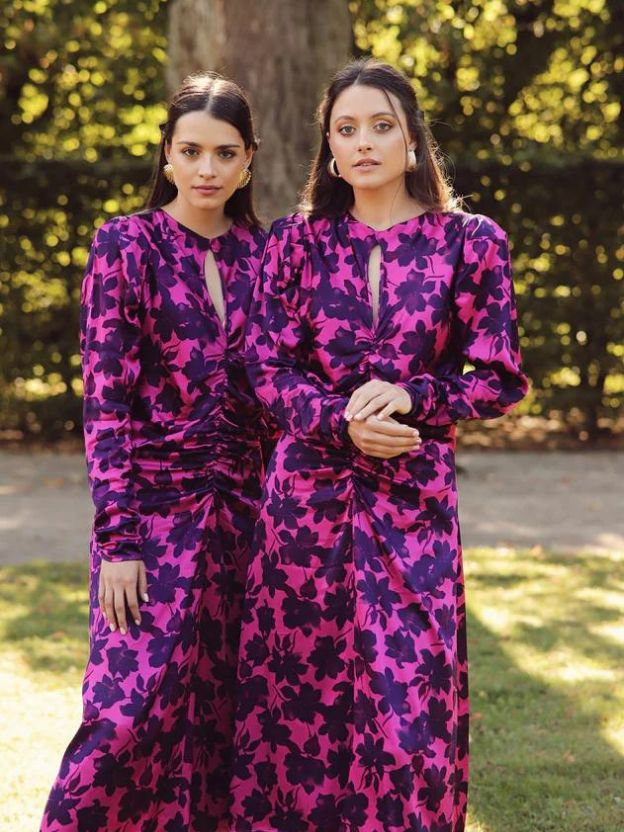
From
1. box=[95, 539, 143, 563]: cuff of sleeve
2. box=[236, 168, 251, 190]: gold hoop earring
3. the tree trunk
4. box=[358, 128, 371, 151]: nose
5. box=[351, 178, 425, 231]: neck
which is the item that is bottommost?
box=[95, 539, 143, 563]: cuff of sleeve

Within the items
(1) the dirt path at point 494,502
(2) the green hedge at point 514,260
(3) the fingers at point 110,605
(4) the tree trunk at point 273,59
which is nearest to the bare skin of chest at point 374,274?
(3) the fingers at point 110,605

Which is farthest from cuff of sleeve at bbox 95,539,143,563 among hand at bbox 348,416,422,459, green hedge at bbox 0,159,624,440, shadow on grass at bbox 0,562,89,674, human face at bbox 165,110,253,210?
green hedge at bbox 0,159,624,440

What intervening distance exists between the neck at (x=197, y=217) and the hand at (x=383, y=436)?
0.72 metres

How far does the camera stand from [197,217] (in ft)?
10.7

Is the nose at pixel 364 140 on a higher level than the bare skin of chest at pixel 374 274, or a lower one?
higher

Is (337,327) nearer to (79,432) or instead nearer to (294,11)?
(294,11)

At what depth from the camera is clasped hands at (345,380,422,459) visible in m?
2.90

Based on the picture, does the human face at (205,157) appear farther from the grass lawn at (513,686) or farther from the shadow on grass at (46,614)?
the shadow on grass at (46,614)

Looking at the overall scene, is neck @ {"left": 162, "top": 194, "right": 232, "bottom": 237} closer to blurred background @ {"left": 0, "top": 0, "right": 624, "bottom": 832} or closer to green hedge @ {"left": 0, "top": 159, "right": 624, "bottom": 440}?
blurred background @ {"left": 0, "top": 0, "right": 624, "bottom": 832}

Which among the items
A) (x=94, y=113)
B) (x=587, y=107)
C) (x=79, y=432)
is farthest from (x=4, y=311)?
(x=587, y=107)

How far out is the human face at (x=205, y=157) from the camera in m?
3.17

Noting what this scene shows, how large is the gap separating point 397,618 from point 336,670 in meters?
0.23

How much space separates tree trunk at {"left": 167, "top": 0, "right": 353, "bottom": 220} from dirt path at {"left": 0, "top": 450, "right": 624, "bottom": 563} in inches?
93.7

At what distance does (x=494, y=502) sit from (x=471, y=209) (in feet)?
6.67
